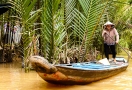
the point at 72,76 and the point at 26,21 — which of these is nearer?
the point at 72,76

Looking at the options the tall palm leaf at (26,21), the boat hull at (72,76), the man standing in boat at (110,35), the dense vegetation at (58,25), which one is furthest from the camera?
the man standing in boat at (110,35)

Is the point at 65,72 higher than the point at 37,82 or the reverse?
higher

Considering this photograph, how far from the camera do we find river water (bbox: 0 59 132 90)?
614 cm

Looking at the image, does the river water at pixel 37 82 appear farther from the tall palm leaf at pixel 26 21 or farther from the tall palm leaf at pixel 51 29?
Result: the tall palm leaf at pixel 51 29

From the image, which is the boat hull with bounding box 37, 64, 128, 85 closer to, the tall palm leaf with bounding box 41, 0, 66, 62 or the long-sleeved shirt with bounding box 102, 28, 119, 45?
the tall palm leaf with bounding box 41, 0, 66, 62

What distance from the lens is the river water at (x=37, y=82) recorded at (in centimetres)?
614

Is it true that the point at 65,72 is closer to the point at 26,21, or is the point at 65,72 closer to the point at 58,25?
the point at 58,25

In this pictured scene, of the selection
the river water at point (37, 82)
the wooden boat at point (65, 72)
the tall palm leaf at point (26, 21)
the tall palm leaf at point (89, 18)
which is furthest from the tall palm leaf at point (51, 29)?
the wooden boat at point (65, 72)

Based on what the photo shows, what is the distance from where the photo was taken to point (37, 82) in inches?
265

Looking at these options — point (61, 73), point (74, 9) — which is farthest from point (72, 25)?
point (61, 73)

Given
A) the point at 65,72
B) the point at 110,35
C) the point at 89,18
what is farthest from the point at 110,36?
the point at 65,72

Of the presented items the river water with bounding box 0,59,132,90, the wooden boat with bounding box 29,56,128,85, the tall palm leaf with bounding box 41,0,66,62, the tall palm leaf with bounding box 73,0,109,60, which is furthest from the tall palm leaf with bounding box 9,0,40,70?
the wooden boat with bounding box 29,56,128,85

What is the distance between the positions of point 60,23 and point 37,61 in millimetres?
2525

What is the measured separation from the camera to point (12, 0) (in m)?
8.26
